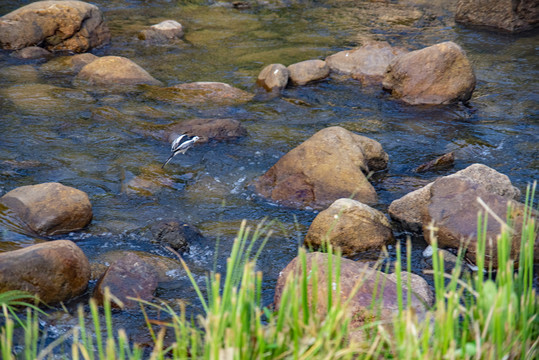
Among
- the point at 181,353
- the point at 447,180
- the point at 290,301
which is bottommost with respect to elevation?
the point at 447,180

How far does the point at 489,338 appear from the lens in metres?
2.12

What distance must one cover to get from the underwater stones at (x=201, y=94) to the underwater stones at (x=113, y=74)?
343 millimetres

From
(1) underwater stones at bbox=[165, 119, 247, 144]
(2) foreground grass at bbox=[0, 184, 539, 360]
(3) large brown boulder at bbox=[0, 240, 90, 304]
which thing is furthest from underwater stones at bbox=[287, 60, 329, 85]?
(2) foreground grass at bbox=[0, 184, 539, 360]

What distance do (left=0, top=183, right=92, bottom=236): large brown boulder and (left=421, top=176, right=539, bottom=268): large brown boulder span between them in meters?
2.78

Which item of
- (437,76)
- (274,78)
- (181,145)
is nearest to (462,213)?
(181,145)

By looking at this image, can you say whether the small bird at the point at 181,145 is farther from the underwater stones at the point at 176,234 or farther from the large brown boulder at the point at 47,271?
the large brown boulder at the point at 47,271

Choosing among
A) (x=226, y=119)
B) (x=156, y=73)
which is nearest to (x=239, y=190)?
(x=226, y=119)

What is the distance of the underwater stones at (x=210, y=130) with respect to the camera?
6.89 meters

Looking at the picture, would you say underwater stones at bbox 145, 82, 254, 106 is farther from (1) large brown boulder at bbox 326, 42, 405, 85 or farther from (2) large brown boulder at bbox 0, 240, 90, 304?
(2) large brown boulder at bbox 0, 240, 90, 304

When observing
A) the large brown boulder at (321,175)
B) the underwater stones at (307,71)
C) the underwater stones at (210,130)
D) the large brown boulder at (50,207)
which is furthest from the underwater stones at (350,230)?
the underwater stones at (307,71)

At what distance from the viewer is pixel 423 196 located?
4.98m

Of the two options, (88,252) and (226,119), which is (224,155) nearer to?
(226,119)

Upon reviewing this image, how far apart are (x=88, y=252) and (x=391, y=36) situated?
7.58m

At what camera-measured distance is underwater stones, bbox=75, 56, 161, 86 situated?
8.45 m
